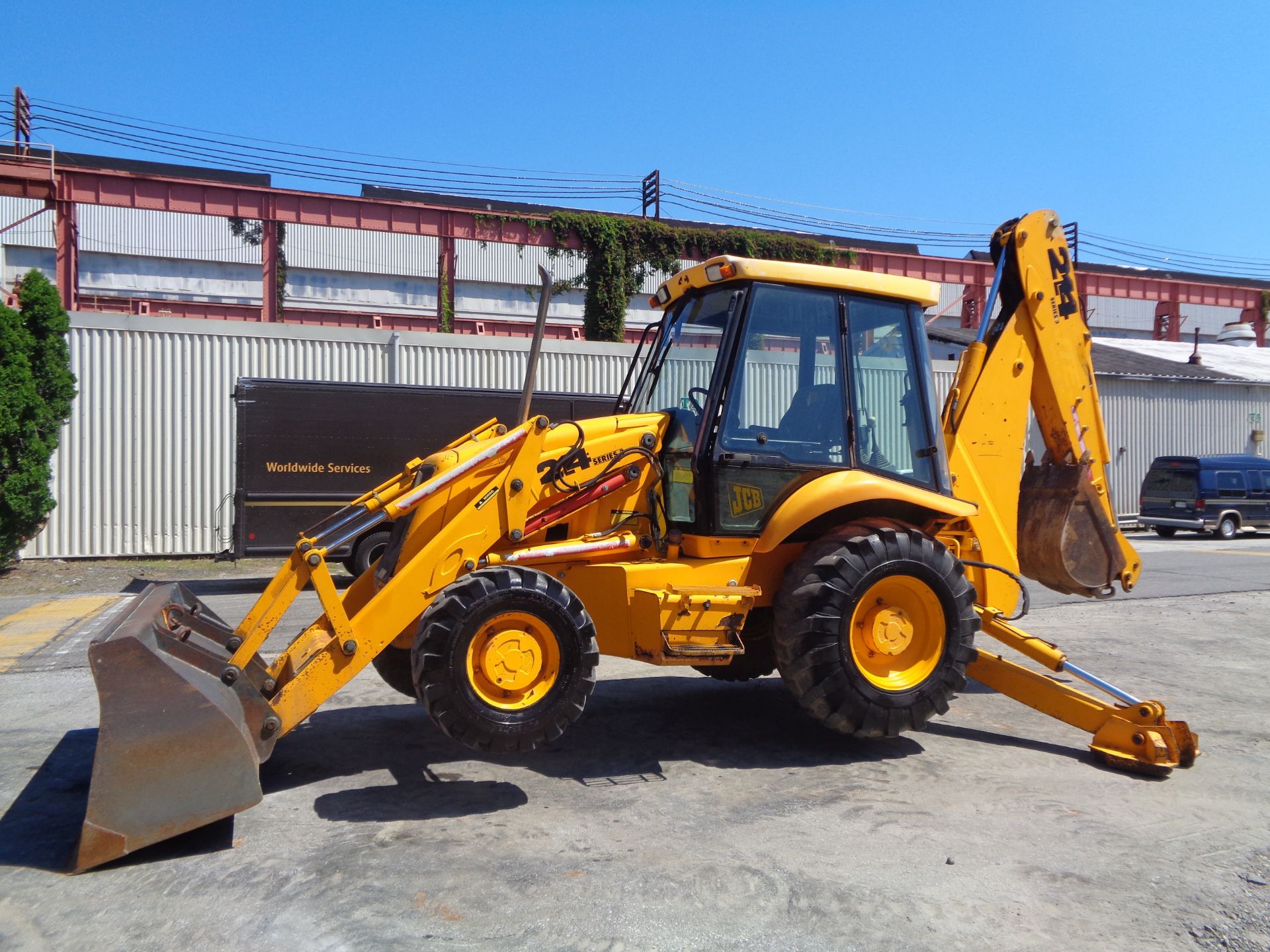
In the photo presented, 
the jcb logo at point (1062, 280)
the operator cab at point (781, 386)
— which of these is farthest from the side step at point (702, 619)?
the jcb logo at point (1062, 280)

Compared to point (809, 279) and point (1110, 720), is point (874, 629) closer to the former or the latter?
point (1110, 720)

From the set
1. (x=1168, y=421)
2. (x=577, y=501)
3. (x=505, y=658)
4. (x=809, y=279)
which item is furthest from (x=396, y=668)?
(x=1168, y=421)

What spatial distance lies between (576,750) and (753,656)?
144 centimetres

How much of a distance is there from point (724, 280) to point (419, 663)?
2.71 meters

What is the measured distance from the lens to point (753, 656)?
21.4 feet

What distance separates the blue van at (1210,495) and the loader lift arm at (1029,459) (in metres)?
18.3

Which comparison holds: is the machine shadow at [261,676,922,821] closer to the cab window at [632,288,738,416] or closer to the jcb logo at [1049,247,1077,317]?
the cab window at [632,288,738,416]

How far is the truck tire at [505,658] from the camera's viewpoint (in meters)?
4.58

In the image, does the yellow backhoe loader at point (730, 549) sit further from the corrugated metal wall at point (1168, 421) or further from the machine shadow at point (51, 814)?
the corrugated metal wall at point (1168, 421)

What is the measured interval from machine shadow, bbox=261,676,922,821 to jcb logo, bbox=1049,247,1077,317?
306 cm

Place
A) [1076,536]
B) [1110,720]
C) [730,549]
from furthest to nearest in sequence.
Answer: [1076,536] < [1110,720] < [730,549]

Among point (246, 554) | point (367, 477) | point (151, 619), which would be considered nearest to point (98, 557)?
point (246, 554)

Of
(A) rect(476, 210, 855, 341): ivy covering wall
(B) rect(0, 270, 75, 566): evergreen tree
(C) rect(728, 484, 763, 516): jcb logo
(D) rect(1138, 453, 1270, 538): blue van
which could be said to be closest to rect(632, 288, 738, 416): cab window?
(C) rect(728, 484, 763, 516): jcb logo

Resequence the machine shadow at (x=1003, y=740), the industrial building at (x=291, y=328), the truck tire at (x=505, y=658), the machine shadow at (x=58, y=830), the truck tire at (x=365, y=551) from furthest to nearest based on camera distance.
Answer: the industrial building at (x=291, y=328)
the truck tire at (x=365, y=551)
the machine shadow at (x=1003, y=740)
the truck tire at (x=505, y=658)
the machine shadow at (x=58, y=830)
